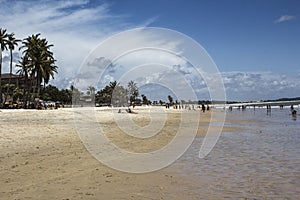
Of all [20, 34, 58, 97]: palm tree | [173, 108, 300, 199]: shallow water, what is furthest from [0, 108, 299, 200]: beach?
[20, 34, 58, 97]: palm tree

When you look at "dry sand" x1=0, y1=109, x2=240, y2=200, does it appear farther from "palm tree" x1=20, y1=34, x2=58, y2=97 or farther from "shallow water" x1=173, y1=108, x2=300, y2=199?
"palm tree" x1=20, y1=34, x2=58, y2=97

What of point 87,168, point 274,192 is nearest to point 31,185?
point 87,168

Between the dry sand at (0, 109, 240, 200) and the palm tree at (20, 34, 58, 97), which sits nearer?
the dry sand at (0, 109, 240, 200)

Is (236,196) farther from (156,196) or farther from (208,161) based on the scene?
(208,161)

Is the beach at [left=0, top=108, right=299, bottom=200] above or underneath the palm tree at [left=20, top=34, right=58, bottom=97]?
underneath

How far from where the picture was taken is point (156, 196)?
7074 mm

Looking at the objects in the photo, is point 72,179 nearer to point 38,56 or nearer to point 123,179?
point 123,179

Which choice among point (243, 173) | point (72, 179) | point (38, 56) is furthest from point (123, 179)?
point (38, 56)

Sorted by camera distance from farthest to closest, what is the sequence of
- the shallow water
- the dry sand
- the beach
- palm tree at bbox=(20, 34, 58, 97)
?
palm tree at bbox=(20, 34, 58, 97) → the shallow water → the beach → the dry sand

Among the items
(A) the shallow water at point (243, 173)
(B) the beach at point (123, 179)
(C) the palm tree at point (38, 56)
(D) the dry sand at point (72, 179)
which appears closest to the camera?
(D) the dry sand at point (72, 179)

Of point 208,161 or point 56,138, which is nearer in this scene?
point 208,161

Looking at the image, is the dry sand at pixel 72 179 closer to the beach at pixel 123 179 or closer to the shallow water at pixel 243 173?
the beach at pixel 123 179

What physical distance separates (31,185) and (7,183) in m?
0.64

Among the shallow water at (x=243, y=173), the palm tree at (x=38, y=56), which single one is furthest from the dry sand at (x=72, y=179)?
the palm tree at (x=38, y=56)
